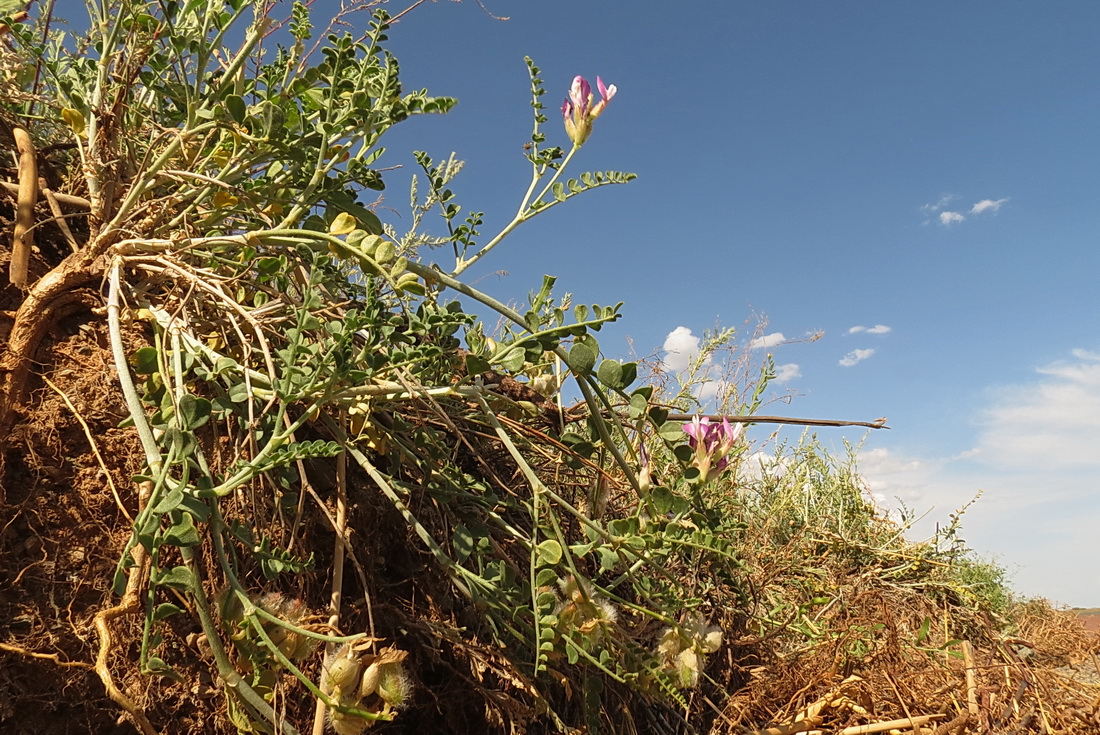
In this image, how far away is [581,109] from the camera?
115 cm

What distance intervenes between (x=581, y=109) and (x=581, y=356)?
0.49m

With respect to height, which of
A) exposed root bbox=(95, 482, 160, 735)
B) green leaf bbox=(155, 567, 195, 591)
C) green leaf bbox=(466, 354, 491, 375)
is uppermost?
green leaf bbox=(466, 354, 491, 375)

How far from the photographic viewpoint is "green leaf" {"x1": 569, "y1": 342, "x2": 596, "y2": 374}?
0.86 metres

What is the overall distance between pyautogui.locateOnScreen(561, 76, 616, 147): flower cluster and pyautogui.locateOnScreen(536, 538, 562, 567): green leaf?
614 mm

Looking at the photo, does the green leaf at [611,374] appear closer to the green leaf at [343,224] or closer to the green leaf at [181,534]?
the green leaf at [343,224]

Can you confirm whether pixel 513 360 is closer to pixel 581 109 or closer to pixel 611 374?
pixel 611 374

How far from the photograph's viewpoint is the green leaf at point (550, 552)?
0.87m

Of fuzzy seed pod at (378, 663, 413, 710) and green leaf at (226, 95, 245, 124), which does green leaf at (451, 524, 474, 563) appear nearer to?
fuzzy seed pod at (378, 663, 413, 710)

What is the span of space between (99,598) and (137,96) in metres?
0.80

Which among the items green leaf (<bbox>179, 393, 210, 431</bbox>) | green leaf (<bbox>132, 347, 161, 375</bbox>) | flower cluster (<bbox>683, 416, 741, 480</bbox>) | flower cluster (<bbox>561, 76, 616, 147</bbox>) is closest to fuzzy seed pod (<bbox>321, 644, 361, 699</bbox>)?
green leaf (<bbox>179, 393, 210, 431</bbox>)

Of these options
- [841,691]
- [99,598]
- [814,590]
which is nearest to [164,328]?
[99,598]

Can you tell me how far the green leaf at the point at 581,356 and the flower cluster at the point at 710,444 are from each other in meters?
0.28

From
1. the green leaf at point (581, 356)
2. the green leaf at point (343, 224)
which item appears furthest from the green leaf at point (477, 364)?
the green leaf at point (343, 224)

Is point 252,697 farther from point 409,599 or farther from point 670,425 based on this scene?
point 670,425
